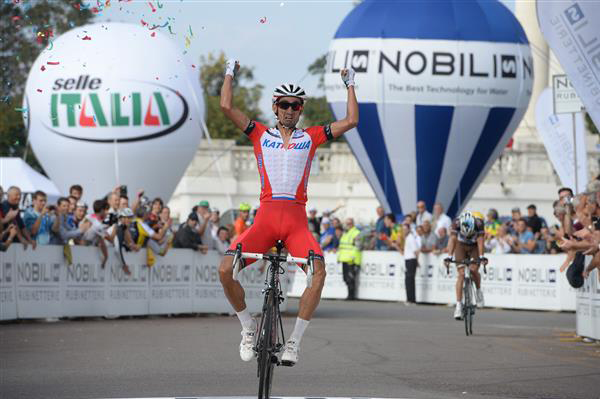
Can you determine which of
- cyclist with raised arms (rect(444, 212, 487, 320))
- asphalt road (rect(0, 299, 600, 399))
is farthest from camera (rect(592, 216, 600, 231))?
cyclist with raised arms (rect(444, 212, 487, 320))

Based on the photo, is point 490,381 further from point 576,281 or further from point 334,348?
point 576,281

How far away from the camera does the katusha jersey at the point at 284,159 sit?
11703 mm

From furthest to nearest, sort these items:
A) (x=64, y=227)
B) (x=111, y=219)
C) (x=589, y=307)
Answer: (x=111, y=219)
(x=64, y=227)
(x=589, y=307)

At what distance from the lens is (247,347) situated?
11.4m

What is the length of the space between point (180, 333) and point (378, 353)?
3865mm

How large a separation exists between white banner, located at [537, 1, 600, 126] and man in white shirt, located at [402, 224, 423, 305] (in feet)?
50.4

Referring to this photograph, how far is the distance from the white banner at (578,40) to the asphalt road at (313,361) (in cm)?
310

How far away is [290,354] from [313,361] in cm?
437

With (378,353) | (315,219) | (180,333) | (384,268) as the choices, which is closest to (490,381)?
(378,353)

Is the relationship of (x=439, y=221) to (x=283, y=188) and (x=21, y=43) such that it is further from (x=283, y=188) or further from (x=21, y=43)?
(x=21, y=43)

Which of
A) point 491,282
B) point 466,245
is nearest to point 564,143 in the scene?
point 491,282

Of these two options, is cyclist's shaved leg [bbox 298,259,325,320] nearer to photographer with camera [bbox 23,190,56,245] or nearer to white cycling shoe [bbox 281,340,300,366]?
white cycling shoe [bbox 281,340,300,366]

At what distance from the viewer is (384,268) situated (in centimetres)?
3481

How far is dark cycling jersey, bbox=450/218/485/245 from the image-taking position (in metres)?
22.5
